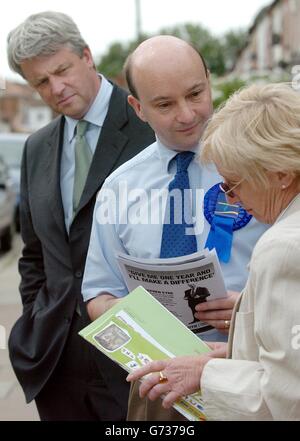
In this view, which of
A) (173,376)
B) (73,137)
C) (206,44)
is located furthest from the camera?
(206,44)

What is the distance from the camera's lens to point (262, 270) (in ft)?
5.58

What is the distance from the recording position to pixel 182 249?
2.50 m

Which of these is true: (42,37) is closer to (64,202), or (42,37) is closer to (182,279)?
(64,202)

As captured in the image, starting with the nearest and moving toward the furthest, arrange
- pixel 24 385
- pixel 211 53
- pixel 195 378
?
pixel 195 378
pixel 24 385
pixel 211 53

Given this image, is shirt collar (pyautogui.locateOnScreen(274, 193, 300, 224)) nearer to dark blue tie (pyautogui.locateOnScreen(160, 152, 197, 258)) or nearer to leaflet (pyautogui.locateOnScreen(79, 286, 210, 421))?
leaflet (pyautogui.locateOnScreen(79, 286, 210, 421))

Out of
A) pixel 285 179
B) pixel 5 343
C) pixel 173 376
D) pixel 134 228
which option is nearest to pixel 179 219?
pixel 134 228

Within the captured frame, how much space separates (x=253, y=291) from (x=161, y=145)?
37.5 inches

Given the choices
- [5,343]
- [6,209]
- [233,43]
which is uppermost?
[5,343]

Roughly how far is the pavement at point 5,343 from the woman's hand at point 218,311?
1411mm

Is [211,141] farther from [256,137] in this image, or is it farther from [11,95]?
[11,95]

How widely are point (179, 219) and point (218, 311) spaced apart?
354mm

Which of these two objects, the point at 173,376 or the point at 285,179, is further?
the point at 173,376
